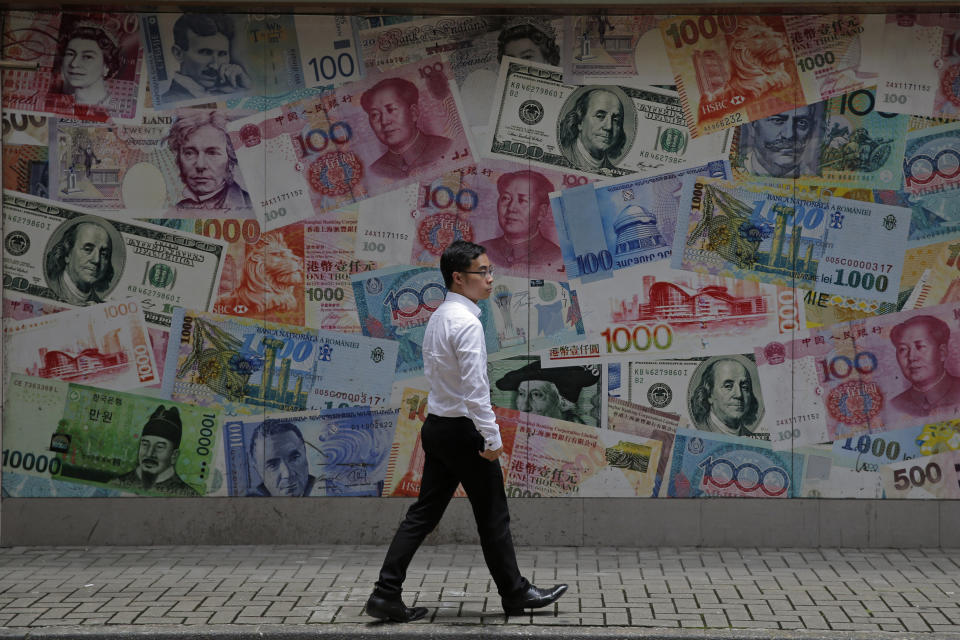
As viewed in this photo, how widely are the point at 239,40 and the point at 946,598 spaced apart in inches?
223

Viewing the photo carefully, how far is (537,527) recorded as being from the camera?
25.2 feet

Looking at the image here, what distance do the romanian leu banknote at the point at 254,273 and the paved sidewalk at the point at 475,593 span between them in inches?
63.8

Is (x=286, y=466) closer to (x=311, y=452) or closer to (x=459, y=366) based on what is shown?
(x=311, y=452)

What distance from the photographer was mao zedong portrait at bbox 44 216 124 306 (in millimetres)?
7688

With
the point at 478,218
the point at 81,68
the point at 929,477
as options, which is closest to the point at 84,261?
the point at 81,68

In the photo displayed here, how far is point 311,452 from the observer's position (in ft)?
25.3

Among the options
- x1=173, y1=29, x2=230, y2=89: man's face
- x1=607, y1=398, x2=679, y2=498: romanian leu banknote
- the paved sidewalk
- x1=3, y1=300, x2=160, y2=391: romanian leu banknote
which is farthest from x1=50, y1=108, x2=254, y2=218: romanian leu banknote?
x1=607, y1=398, x2=679, y2=498: romanian leu banknote

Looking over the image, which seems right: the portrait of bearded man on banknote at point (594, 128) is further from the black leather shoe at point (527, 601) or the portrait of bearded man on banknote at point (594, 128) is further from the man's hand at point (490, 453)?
the black leather shoe at point (527, 601)

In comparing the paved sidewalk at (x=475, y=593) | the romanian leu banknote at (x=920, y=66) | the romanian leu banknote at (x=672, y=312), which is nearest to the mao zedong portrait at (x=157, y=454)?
the paved sidewalk at (x=475, y=593)

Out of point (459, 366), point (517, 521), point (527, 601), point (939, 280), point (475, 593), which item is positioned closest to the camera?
point (459, 366)

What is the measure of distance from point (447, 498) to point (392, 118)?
9.65ft

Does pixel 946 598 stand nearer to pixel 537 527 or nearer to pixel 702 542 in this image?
pixel 702 542

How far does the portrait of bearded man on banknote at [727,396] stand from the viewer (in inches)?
301

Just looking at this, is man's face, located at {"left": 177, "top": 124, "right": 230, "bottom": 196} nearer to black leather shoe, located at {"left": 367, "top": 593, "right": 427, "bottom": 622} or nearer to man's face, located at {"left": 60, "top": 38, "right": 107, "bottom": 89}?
man's face, located at {"left": 60, "top": 38, "right": 107, "bottom": 89}
